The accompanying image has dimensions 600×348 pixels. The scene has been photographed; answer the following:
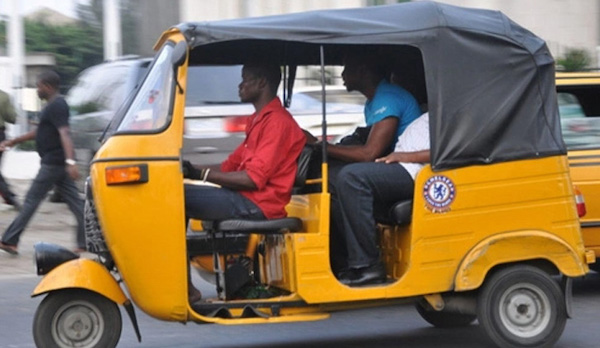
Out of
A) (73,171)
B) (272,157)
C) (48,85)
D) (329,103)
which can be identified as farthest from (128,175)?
(329,103)

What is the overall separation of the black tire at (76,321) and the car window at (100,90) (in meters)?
6.48

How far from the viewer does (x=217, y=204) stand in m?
7.09

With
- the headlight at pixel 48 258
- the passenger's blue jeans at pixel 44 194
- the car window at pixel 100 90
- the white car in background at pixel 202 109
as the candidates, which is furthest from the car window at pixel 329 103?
the headlight at pixel 48 258

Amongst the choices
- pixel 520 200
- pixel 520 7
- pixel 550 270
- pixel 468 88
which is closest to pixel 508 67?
pixel 468 88

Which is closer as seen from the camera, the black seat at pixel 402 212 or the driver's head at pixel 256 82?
the black seat at pixel 402 212

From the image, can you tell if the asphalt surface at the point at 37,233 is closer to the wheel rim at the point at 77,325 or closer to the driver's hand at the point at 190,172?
the wheel rim at the point at 77,325

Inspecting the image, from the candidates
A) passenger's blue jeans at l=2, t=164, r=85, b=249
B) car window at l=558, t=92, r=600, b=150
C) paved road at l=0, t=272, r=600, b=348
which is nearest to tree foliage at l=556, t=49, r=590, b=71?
car window at l=558, t=92, r=600, b=150

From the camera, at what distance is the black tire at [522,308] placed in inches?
288

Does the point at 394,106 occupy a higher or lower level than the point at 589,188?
higher

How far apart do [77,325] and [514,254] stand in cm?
264

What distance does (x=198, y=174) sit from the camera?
696 cm

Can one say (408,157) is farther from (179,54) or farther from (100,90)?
(100,90)

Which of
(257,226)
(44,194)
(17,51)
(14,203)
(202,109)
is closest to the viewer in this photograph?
(257,226)

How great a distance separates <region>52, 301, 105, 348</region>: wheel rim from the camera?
6.91m
